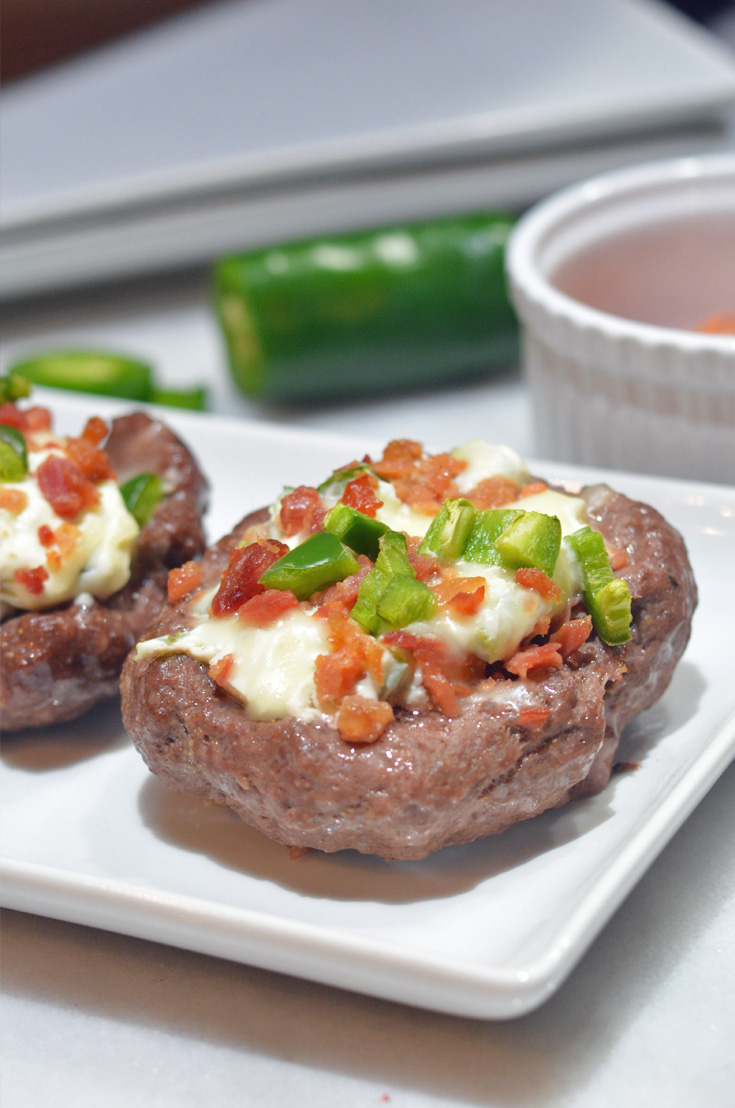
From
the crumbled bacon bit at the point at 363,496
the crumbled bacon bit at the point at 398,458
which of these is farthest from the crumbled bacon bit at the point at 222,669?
the crumbled bacon bit at the point at 398,458

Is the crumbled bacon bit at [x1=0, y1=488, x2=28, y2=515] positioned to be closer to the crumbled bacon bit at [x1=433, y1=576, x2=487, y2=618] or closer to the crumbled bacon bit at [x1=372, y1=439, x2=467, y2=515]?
the crumbled bacon bit at [x1=372, y1=439, x2=467, y2=515]

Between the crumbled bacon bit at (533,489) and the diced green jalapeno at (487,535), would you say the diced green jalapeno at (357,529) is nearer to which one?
the diced green jalapeno at (487,535)

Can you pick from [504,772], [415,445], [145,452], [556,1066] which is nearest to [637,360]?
[415,445]

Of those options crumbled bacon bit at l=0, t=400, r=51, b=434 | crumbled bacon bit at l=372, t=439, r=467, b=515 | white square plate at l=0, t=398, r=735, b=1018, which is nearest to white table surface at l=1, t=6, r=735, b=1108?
white square plate at l=0, t=398, r=735, b=1018

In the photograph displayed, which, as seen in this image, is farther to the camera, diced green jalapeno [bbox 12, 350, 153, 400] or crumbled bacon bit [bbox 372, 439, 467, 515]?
diced green jalapeno [bbox 12, 350, 153, 400]

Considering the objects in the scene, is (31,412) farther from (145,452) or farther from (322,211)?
(322,211)
